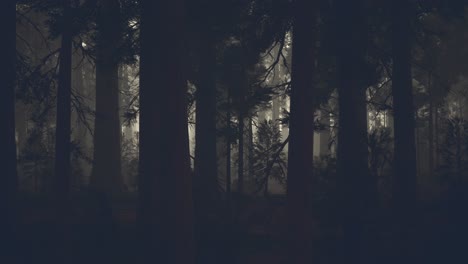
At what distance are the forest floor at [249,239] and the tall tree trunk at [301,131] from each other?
509 mm

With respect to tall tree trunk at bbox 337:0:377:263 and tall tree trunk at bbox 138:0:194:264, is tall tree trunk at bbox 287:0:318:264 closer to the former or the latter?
tall tree trunk at bbox 337:0:377:263

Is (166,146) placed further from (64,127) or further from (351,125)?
(64,127)

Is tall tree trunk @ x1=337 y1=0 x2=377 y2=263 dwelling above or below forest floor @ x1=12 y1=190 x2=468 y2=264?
above

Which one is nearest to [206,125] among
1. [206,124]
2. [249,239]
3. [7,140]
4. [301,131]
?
[206,124]

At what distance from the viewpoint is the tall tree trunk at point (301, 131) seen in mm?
10039

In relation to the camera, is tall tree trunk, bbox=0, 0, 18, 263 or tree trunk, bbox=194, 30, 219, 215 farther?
tree trunk, bbox=194, 30, 219, 215

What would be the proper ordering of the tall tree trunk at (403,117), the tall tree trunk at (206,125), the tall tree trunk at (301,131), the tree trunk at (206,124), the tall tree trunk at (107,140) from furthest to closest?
the tall tree trunk at (107,140) → the tree trunk at (206,124) → the tall tree trunk at (206,125) → the tall tree trunk at (403,117) → the tall tree trunk at (301,131)

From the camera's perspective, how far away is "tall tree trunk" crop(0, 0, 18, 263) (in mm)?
11672

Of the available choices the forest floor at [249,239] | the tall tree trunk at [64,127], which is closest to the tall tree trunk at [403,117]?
the forest floor at [249,239]

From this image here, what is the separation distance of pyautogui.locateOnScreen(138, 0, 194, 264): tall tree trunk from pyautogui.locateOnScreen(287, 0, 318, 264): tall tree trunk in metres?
2.44

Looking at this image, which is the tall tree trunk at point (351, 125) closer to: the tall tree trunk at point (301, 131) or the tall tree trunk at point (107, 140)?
the tall tree trunk at point (301, 131)

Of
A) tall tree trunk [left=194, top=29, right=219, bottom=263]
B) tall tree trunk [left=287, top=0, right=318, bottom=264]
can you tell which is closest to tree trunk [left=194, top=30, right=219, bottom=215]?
tall tree trunk [left=194, top=29, right=219, bottom=263]

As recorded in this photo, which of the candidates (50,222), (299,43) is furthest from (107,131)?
(299,43)

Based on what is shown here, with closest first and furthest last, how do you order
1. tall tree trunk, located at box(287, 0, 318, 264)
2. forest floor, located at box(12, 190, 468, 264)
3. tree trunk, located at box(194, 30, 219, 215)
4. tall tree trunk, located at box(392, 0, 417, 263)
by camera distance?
tall tree trunk, located at box(287, 0, 318, 264), forest floor, located at box(12, 190, 468, 264), tall tree trunk, located at box(392, 0, 417, 263), tree trunk, located at box(194, 30, 219, 215)
